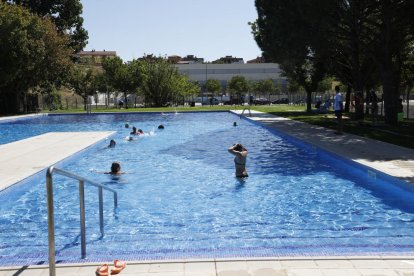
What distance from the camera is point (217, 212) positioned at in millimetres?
8617

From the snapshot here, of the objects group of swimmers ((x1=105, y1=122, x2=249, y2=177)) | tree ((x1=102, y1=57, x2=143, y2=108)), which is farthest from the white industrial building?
group of swimmers ((x1=105, y1=122, x2=249, y2=177))

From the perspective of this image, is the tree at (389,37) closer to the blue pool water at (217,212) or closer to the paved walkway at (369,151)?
the paved walkway at (369,151)

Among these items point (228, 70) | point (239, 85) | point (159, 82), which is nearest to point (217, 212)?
point (159, 82)

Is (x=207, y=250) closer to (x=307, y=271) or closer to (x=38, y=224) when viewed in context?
(x=307, y=271)

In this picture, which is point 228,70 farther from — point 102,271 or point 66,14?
point 102,271

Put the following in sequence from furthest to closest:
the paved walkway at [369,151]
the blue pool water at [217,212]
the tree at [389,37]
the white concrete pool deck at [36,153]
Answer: the tree at [389,37]
the white concrete pool deck at [36,153]
the paved walkway at [369,151]
the blue pool water at [217,212]

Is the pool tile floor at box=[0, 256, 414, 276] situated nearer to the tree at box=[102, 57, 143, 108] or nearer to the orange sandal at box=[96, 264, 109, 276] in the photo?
the orange sandal at box=[96, 264, 109, 276]

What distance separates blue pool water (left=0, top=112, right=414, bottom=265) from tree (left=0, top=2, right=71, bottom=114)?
73.9 feet

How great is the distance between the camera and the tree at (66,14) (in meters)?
48.1

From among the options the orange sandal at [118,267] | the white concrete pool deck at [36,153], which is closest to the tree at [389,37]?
the white concrete pool deck at [36,153]

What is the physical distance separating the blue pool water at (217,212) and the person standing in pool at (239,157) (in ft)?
0.80

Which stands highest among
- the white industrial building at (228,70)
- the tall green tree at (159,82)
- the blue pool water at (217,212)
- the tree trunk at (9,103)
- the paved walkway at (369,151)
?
the white industrial building at (228,70)

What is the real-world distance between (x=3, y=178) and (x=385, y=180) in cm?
838

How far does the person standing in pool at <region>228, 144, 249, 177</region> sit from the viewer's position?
11016 mm
